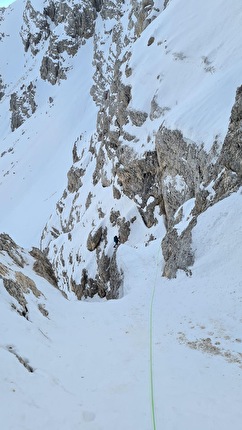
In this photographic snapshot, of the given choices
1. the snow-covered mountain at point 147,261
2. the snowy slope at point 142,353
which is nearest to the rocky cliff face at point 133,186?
the snow-covered mountain at point 147,261

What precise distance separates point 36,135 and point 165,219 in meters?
56.5

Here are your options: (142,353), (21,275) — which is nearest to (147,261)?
(21,275)

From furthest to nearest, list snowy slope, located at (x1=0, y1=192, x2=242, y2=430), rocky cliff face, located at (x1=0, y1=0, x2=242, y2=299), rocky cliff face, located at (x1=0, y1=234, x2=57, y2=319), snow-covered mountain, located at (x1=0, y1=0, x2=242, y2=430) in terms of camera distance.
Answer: rocky cliff face, located at (x1=0, y1=0, x2=242, y2=299) < rocky cliff face, located at (x1=0, y1=234, x2=57, y2=319) < snow-covered mountain, located at (x1=0, y1=0, x2=242, y2=430) < snowy slope, located at (x1=0, y1=192, x2=242, y2=430)

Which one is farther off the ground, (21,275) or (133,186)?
(21,275)

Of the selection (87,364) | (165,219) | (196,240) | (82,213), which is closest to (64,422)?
(87,364)

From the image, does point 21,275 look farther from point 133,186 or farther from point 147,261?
point 133,186

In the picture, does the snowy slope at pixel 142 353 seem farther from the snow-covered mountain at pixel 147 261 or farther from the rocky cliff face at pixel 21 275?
the rocky cliff face at pixel 21 275

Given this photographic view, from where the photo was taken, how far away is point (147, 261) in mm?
17906

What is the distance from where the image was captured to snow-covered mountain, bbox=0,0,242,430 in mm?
6406

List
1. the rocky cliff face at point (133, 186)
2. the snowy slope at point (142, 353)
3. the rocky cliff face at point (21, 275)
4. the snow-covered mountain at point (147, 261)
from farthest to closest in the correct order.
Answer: the rocky cliff face at point (133, 186) < the rocky cliff face at point (21, 275) < the snow-covered mountain at point (147, 261) < the snowy slope at point (142, 353)

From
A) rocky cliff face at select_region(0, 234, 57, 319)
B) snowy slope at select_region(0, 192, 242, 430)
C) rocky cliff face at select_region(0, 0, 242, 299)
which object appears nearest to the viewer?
snowy slope at select_region(0, 192, 242, 430)

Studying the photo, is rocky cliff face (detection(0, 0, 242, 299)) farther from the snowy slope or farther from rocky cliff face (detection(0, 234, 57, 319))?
rocky cliff face (detection(0, 234, 57, 319))

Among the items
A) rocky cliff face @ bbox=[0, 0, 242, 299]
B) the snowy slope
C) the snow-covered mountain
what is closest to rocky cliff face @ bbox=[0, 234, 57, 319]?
the snow-covered mountain

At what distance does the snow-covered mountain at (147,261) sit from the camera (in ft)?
21.0
